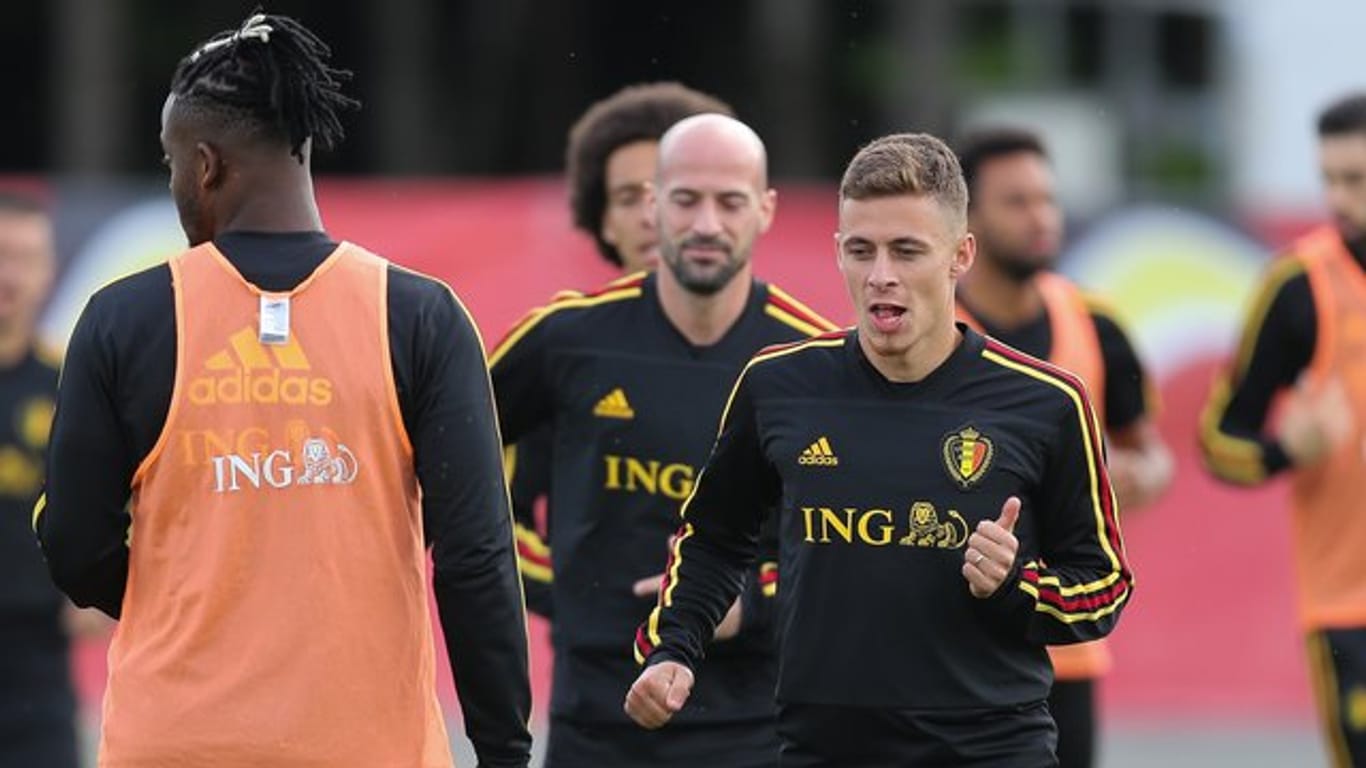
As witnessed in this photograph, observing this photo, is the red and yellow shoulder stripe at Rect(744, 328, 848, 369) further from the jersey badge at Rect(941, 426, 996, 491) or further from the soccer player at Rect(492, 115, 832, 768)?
the soccer player at Rect(492, 115, 832, 768)

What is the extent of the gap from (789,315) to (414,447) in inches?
73.3

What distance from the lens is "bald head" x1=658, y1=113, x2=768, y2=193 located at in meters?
7.48

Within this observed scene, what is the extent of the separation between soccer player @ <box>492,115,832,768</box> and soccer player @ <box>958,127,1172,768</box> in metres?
1.70

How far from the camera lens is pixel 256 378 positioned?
19.4ft

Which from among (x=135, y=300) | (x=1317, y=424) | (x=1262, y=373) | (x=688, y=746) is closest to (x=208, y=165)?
(x=135, y=300)

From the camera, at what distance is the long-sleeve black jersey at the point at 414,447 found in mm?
5914

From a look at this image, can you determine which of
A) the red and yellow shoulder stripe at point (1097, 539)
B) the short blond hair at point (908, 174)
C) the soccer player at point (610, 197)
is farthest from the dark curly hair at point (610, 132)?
the red and yellow shoulder stripe at point (1097, 539)

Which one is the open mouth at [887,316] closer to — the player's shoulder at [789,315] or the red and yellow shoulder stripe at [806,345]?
the red and yellow shoulder stripe at [806,345]

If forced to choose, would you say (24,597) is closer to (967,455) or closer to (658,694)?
(658,694)

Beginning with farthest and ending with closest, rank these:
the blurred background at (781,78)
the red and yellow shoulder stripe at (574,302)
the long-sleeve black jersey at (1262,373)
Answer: the blurred background at (781,78) < the long-sleeve black jersey at (1262,373) < the red and yellow shoulder stripe at (574,302)

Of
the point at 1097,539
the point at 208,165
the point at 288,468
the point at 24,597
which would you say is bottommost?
the point at 1097,539

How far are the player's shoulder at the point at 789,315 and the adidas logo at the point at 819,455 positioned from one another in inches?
48.7

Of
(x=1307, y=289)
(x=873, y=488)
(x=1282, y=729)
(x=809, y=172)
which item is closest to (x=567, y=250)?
(x=1282, y=729)

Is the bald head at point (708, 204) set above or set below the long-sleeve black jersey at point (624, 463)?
above
